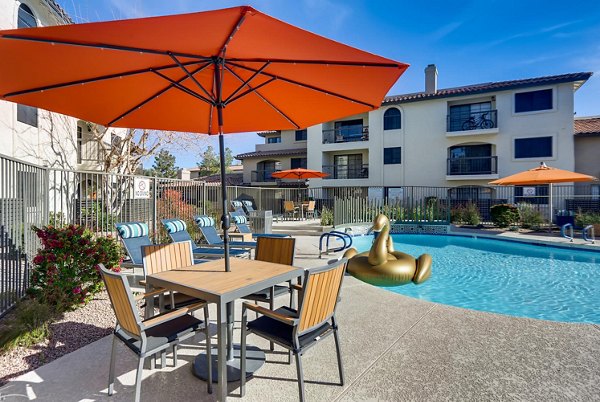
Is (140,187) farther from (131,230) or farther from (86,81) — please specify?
(86,81)

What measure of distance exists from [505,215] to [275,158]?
18.9 m

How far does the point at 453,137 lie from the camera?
2103 cm

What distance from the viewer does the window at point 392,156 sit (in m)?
22.7

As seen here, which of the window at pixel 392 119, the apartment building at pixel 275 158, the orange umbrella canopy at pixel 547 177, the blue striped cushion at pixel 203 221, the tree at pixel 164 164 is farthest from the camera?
the tree at pixel 164 164

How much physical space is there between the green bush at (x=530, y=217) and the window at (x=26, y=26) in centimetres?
2037

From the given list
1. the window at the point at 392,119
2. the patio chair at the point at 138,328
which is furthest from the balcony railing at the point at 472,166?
the patio chair at the point at 138,328

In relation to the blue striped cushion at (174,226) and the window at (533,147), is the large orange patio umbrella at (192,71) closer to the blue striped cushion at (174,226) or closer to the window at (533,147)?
the blue striped cushion at (174,226)

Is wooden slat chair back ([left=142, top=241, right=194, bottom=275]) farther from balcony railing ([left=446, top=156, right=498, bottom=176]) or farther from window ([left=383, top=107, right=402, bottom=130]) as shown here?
window ([left=383, top=107, right=402, bottom=130])

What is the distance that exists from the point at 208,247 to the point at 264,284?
4.12m

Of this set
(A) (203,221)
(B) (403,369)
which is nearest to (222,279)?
(B) (403,369)

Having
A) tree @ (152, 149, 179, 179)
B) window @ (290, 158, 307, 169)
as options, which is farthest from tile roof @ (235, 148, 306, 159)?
tree @ (152, 149, 179, 179)

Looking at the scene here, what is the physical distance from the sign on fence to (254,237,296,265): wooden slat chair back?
5381 millimetres

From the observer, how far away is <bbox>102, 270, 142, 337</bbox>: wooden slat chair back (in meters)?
2.12

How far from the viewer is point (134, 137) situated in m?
14.5
